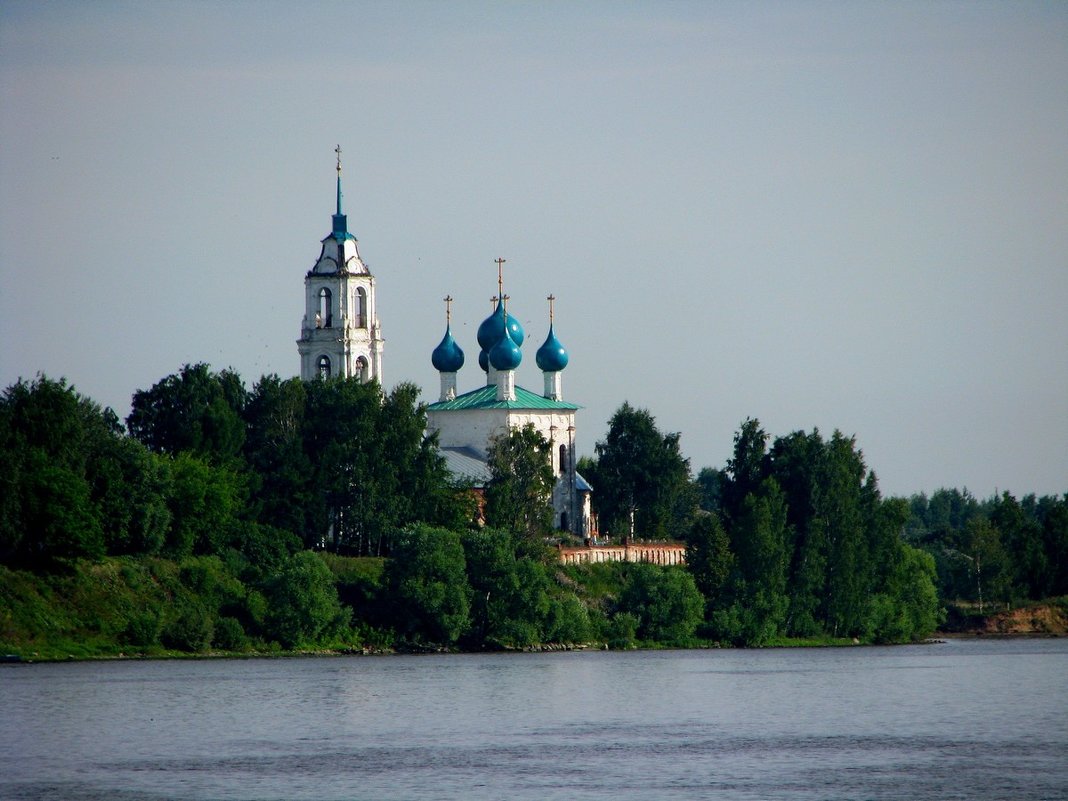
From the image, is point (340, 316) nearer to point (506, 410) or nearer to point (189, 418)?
point (506, 410)

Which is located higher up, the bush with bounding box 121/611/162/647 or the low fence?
the low fence

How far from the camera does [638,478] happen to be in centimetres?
9212

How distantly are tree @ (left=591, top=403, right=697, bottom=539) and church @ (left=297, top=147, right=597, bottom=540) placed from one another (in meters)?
5.05

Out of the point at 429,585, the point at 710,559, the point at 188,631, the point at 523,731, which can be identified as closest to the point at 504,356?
the point at 710,559

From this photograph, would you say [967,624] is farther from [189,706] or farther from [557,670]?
[189,706]

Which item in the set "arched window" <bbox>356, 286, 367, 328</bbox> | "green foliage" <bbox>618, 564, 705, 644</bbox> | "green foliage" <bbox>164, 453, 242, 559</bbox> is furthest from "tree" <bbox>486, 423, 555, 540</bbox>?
"arched window" <bbox>356, 286, 367, 328</bbox>

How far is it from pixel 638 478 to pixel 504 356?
10479 mm

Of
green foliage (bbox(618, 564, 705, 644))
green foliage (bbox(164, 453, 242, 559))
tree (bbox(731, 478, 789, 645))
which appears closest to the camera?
green foliage (bbox(164, 453, 242, 559))

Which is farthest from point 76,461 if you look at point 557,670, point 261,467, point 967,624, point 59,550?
point 967,624

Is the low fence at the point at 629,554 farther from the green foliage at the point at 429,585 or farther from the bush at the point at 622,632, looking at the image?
the green foliage at the point at 429,585

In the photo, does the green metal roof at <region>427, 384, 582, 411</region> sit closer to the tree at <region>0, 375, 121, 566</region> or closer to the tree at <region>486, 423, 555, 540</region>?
the tree at <region>486, 423, 555, 540</region>

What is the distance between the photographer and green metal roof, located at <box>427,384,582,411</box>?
279ft

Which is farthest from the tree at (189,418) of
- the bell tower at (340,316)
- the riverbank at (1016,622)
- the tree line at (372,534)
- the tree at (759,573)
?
the riverbank at (1016,622)

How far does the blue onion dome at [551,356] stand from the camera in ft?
289
